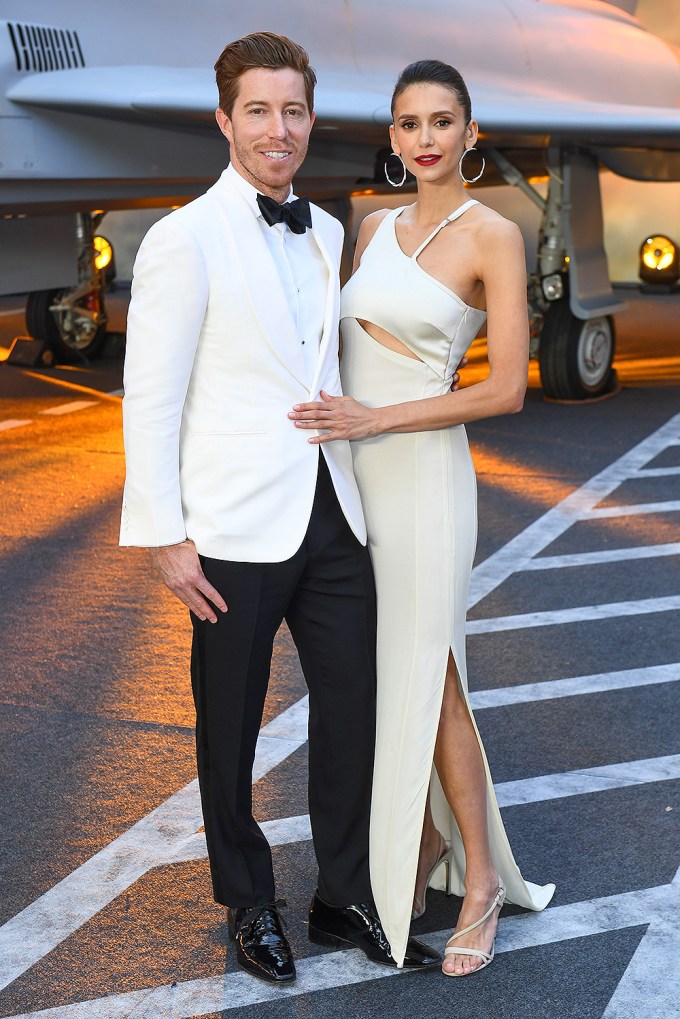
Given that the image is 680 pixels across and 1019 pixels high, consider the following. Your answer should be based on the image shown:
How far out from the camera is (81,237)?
333 inches

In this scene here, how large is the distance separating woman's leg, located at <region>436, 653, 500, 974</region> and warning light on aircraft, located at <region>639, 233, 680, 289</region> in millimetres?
13105

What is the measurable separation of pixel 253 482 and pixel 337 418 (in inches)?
7.5

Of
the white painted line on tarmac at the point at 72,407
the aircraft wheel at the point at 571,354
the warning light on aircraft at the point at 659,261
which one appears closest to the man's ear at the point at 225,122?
the white painted line on tarmac at the point at 72,407

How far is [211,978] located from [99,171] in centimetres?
529

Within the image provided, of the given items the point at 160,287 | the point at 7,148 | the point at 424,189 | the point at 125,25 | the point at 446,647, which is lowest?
the point at 446,647

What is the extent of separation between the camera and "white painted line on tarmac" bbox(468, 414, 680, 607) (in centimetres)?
486

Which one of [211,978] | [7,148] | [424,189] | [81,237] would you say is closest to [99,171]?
[7,148]

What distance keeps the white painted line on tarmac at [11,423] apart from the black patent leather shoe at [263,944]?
5.29 metres

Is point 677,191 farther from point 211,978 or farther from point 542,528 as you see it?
point 211,978

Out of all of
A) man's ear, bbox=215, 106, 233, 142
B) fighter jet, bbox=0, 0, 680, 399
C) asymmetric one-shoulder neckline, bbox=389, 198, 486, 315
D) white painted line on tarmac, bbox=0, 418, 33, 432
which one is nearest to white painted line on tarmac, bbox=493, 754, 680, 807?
asymmetric one-shoulder neckline, bbox=389, 198, 486, 315

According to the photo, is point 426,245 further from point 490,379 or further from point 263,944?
point 263,944

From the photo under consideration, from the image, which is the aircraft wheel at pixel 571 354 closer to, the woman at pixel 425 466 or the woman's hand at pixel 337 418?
the woman at pixel 425 466

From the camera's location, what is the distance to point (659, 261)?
48.1 ft

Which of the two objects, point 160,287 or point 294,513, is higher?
point 160,287
